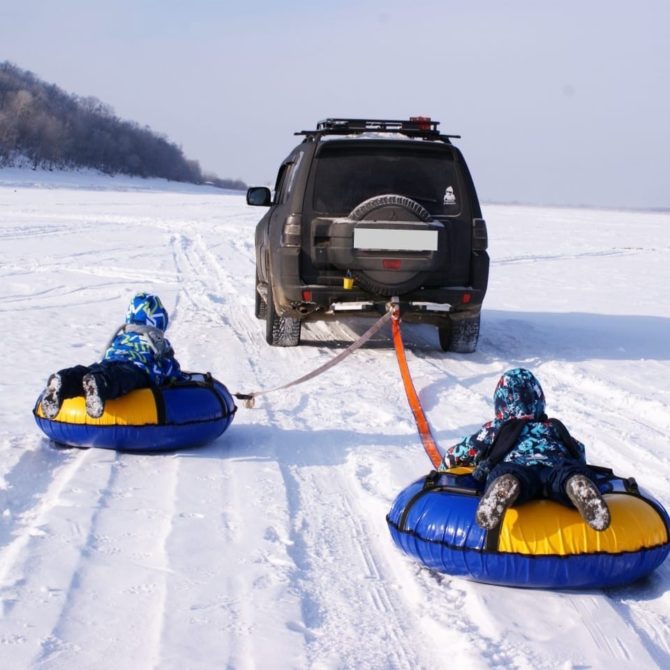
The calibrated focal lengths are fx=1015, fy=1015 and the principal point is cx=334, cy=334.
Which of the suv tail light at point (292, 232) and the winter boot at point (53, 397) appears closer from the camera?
the winter boot at point (53, 397)

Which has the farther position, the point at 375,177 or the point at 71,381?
the point at 375,177

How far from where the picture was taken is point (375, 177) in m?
8.76

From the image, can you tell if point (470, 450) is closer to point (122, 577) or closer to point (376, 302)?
point (122, 577)

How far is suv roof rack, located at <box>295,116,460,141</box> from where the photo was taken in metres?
9.04

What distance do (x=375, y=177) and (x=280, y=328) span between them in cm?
175

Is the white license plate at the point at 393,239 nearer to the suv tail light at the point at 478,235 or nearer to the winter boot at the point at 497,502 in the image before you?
the suv tail light at the point at 478,235

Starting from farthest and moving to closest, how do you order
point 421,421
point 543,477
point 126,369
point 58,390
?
point 421,421 < point 126,369 < point 58,390 < point 543,477

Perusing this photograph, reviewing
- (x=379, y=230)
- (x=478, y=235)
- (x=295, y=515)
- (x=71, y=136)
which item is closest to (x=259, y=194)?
(x=379, y=230)

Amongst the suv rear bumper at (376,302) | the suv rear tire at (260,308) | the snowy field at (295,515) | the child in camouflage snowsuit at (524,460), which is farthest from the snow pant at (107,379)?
the suv rear tire at (260,308)

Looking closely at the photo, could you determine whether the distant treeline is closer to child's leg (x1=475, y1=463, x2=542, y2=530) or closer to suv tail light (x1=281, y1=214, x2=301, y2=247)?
suv tail light (x1=281, y1=214, x2=301, y2=247)

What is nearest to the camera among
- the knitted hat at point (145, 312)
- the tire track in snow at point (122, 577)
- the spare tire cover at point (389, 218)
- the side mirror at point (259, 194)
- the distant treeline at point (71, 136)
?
the tire track in snow at point (122, 577)

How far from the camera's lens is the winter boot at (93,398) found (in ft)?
18.1

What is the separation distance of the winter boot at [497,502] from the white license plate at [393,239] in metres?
4.71

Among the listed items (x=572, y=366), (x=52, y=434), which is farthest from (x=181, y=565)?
(x=572, y=366)
